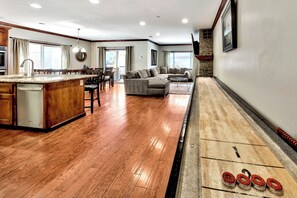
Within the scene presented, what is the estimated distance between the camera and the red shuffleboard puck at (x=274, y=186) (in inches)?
29.0

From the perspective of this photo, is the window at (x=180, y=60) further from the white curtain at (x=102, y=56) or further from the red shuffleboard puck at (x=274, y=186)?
the red shuffleboard puck at (x=274, y=186)

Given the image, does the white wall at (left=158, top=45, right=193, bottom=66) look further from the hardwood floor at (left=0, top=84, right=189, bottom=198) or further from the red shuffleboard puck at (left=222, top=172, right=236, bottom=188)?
the red shuffleboard puck at (left=222, top=172, right=236, bottom=188)

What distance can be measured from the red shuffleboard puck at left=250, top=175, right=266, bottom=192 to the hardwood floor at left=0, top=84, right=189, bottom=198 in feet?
4.10

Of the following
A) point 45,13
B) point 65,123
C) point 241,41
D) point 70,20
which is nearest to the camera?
point 241,41

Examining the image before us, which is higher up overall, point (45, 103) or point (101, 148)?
point (45, 103)

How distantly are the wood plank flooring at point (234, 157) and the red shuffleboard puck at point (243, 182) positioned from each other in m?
0.02

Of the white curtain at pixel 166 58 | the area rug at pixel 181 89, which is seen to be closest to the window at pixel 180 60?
the white curtain at pixel 166 58

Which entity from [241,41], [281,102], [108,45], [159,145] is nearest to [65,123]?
[159,145]

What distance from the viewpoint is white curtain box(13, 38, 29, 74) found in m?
→ 7.73

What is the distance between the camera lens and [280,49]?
126 cm

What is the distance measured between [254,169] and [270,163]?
113mm

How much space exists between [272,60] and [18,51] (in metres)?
8.63

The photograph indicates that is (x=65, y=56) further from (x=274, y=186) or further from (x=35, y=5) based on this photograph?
(x=274, y=186)

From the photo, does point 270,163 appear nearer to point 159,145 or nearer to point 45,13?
point 159,145
